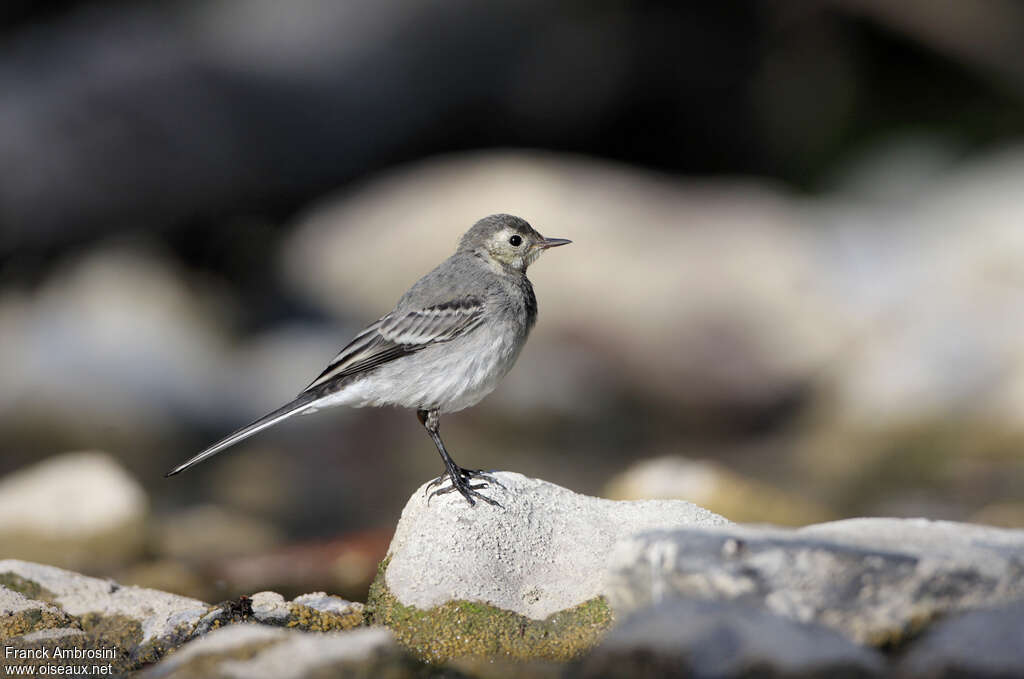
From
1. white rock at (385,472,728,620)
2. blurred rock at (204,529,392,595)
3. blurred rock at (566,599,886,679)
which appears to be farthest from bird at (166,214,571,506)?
blurred rock at (566,599,886,679)

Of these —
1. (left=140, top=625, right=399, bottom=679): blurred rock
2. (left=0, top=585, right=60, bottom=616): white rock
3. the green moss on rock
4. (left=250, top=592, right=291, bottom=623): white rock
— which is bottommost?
(left=140, top=625, right=399, bottom=679): blurred rock

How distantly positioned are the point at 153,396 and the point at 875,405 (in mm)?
7644

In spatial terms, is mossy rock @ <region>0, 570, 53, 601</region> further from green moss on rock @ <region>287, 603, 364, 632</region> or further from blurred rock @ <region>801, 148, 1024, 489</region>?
blurred rock @ <region>801, 148, 1024, 489</region>

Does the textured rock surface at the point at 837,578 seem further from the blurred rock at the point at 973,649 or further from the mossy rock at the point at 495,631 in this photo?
the mossy rock at the point at 495,631

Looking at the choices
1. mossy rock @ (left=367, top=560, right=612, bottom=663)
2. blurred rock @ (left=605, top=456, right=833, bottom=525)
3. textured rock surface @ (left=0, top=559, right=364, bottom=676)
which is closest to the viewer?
mossy rock @ (left=367, top=560, right=612, bottom=663)

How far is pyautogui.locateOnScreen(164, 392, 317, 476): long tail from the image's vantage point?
210 inches

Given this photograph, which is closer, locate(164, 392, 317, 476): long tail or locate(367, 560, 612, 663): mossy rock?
locate(367, 560, 612, 663): mossy rock

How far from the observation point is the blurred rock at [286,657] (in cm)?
353

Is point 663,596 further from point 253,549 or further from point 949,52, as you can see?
point 949,52

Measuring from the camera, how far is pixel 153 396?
1217 cm

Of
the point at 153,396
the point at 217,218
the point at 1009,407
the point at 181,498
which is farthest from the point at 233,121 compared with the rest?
the point at 1009,407

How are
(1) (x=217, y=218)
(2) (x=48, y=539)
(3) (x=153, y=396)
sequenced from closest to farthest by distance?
1. (2) (x=48, y=539)
2. (3) (x=153, y=396)
3. (1) (x=217, y=218)

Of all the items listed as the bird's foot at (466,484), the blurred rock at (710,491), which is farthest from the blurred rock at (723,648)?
the blurred rock at (710,491)

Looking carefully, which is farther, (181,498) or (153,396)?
(153,396)
